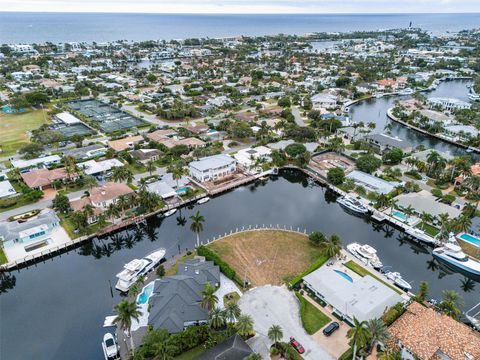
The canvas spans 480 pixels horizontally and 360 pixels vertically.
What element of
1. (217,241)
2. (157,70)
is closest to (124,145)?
(217,241)

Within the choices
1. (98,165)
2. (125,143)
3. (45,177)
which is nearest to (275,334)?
(45,177)

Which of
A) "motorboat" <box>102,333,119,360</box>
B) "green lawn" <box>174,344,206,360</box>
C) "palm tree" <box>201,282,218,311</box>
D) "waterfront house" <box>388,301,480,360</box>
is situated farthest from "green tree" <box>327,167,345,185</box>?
"motorboat" <box>102,333,119,360</box>

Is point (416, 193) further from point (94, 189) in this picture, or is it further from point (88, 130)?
point (88, 130)

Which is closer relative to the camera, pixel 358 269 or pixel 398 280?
pixel 398 280

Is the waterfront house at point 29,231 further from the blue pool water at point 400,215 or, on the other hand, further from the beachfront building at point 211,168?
the blue pool water at point 400,215

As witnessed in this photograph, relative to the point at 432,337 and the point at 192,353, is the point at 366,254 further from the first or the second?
the point at 192,353

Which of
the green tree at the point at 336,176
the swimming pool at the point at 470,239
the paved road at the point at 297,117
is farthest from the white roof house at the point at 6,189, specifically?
the swimming pool at the point at 470,239
